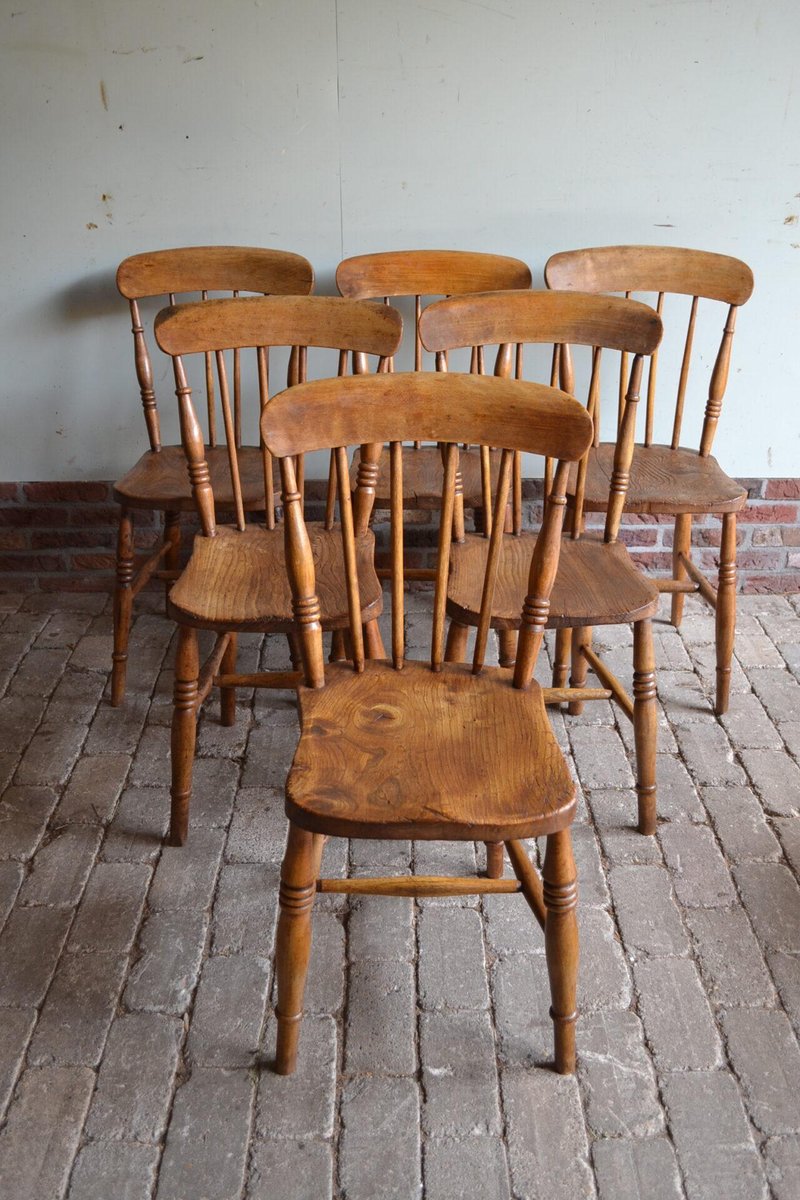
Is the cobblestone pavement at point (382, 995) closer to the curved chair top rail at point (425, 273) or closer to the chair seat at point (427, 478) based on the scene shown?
the chair seat at point (427, 478)

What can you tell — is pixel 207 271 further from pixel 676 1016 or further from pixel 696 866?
pixel 676 1016

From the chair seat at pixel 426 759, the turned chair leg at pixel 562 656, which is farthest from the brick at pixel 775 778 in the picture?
the chair seat at pixel 426 759

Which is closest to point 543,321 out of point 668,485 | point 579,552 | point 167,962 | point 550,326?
point 550,326

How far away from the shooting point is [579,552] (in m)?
2.17

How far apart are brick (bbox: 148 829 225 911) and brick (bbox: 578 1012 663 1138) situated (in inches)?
28.3

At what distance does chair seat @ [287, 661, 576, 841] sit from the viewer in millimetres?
1482

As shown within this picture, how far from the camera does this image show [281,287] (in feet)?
8.43

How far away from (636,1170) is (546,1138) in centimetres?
13

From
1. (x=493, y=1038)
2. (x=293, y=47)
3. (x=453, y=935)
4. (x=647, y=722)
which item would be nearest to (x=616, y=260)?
(x=293, y=47)

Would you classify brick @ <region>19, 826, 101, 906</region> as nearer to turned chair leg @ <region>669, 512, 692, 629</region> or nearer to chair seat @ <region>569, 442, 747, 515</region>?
chair seat @ <region>569, 442, 747, 515</region>

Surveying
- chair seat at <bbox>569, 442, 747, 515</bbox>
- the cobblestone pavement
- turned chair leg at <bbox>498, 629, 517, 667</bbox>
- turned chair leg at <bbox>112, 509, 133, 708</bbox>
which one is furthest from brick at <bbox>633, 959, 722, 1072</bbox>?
turned chair leg at <bbox>112, 509, 133, 708</bbox>

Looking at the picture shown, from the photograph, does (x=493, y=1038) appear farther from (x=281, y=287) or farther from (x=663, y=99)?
(x=663, y=99)

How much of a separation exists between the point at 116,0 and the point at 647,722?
1982mm

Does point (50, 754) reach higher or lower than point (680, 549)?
lower
